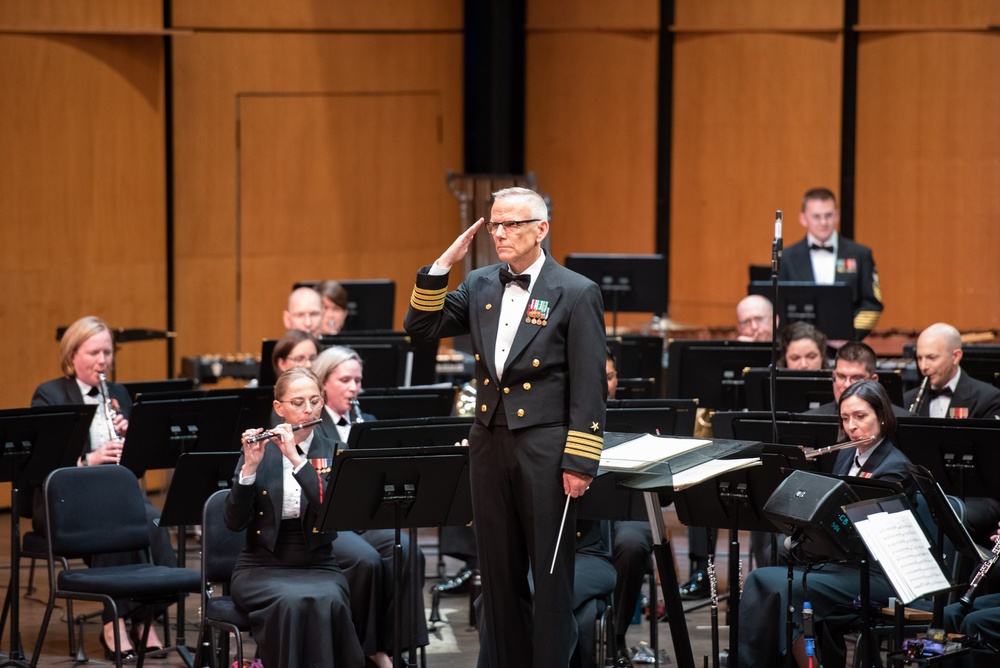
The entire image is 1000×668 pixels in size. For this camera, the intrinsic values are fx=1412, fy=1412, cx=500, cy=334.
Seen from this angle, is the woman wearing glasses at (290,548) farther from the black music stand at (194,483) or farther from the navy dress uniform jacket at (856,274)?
the navy dress uniform jacket at (856,274)

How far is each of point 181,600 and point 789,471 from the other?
2500 mm

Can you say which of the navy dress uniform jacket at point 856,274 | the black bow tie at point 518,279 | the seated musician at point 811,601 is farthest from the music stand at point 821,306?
the black bow tie at point 518,279

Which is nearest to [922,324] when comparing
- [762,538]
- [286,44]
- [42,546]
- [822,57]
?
[822,57]

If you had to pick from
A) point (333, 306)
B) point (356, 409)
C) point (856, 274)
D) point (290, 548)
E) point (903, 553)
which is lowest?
point (290, 548)

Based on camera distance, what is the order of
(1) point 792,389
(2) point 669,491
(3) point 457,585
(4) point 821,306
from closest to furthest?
(2) point 669,491, (1) point 792,389, (3) point 457,585, (4) point 821,306

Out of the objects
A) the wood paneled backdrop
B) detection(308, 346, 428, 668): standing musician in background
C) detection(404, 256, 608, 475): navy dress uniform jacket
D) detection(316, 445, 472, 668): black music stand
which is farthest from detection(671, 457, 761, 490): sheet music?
the wood paneled backdrop

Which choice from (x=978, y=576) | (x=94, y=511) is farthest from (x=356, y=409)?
(x=978, y=576)

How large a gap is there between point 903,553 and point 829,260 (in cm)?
408

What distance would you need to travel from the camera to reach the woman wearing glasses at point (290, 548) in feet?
15.9

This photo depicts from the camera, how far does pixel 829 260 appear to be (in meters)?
8.09

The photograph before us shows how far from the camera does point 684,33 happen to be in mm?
10305

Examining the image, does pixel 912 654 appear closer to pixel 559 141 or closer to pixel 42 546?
pixel 42 546

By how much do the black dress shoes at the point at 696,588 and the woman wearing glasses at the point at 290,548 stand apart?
207 centimetres

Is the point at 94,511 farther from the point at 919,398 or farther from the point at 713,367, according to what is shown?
the point at 919,398
